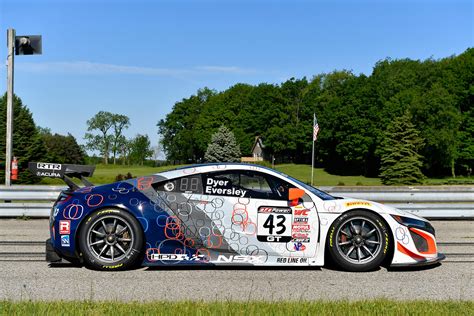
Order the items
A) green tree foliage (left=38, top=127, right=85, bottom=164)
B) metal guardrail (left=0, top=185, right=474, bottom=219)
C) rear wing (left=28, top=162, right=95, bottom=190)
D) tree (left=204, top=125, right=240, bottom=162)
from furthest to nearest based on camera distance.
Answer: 1. green tree foliage (left=38, top=127, right=85, bottom=164)
2. tree (left=204, top=125, right=240, bottom=162)
3. metal guardrail (left=0, top=185, right=474, bottom=219)
4. rear wing (left=28, top=162, right=95, bottom=190)

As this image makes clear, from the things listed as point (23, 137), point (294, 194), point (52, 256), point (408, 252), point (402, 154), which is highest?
point (23, 137)

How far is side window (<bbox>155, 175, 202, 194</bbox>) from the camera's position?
678 centimetres

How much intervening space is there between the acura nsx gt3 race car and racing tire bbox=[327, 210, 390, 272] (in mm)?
12

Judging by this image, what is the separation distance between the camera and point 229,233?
6613mm

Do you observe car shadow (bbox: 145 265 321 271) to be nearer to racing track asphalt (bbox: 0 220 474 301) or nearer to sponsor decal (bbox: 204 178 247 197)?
racing track asphalt (bbox: 0 220 474 301)

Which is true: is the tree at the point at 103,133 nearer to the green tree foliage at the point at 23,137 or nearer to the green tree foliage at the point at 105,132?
the green tree foliage at the point at 105,132

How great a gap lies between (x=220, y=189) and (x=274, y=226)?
0.82m

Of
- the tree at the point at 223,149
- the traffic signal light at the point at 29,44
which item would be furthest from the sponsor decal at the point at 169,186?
the tree at the point at 223,149

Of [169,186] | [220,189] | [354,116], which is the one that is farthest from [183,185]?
[354,116]

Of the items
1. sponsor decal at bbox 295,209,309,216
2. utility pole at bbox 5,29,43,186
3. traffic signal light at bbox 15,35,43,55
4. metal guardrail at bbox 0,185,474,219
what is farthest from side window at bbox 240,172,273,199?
traffic signal light at bbox 15,35,43,55

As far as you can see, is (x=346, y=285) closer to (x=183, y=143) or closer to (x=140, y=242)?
(x=140, y=242)

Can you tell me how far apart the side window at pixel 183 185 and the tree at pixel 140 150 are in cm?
11021

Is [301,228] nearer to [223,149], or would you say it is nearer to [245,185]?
[245,185]

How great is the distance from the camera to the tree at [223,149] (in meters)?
79.8
